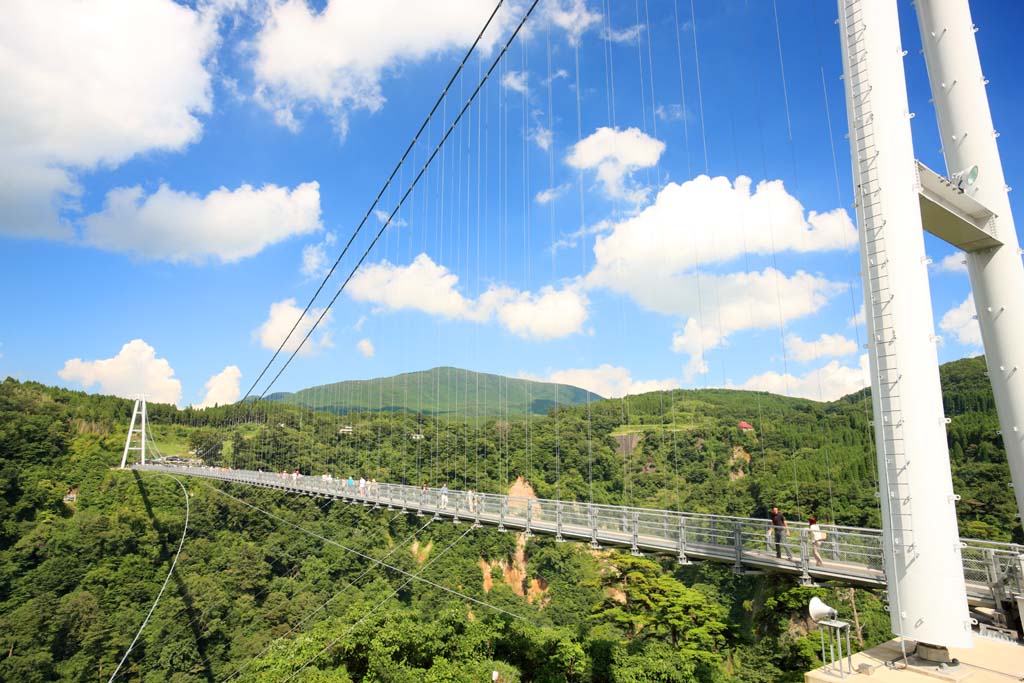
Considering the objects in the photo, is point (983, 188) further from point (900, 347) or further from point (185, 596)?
point (185, 596)

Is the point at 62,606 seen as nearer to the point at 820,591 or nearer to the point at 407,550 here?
the point at 407,550

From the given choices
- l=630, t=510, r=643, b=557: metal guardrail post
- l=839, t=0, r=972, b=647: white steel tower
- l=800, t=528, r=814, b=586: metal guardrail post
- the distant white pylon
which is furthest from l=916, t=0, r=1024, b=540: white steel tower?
the distant white pylon

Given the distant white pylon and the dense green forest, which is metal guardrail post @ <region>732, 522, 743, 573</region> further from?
the distant white pylon

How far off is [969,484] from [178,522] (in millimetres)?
53066

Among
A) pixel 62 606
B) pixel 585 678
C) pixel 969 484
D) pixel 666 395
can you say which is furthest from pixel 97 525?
pixel 969 484

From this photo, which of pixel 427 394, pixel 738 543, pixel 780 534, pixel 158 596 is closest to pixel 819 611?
pixel 780 534

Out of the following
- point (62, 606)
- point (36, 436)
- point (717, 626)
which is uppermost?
point (36, 436)

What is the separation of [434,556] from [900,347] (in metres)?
41.6

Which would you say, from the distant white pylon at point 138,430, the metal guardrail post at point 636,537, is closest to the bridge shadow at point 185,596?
the distant white pylon at point 138,430

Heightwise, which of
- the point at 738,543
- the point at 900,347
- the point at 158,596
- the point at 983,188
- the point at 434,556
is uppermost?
the point at 983,188

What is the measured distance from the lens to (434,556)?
43000 mm

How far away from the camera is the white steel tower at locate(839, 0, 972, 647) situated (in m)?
5.73

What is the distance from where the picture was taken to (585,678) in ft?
67.4

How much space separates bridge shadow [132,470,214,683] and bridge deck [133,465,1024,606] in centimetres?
2757
